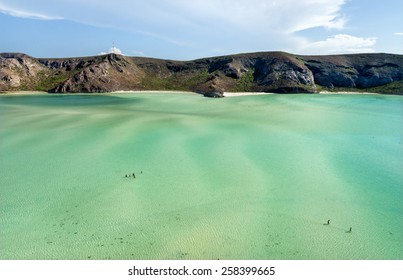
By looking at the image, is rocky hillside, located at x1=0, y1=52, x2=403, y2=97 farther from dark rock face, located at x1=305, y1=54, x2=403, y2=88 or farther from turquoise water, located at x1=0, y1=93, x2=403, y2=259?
turquoise water, located at x1=0, y1=93, x2=403, y2=259

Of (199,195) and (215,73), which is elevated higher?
(215,73)

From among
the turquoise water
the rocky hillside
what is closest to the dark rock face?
the rocky hillside

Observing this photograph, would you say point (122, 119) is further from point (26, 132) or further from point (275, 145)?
point (275, 145)

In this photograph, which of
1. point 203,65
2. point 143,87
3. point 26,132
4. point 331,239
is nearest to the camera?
point 331,239

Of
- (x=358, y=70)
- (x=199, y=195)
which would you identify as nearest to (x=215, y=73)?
(x=358, y=70)

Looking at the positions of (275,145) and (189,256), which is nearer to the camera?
(189,256)

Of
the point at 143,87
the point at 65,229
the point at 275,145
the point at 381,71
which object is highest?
the point at 381,71

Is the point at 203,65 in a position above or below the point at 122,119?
above

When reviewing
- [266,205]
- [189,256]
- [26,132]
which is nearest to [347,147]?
[266,205]

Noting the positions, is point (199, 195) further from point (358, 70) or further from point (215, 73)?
point (358, 70)
